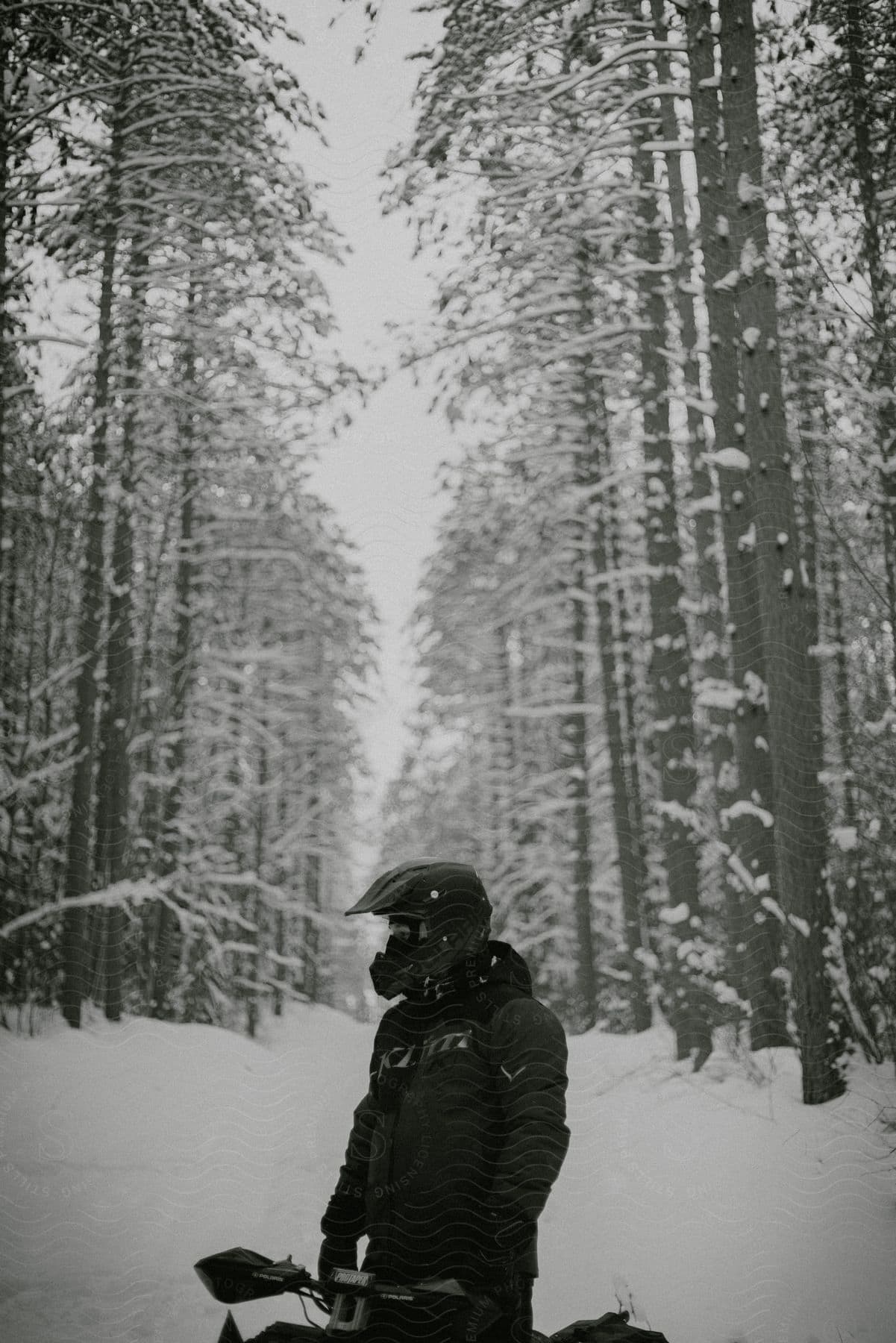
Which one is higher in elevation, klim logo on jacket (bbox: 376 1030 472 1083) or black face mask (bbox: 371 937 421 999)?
black face mask (bbox: 371 937 421 999)

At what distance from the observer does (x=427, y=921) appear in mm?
2541

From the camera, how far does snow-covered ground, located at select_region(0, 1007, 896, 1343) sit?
4.15 meters

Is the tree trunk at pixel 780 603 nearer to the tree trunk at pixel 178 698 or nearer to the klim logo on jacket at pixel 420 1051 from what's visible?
the klim logo on jacket at pixel 420 1051

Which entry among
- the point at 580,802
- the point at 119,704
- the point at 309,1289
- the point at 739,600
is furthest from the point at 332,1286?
the point at 580,802

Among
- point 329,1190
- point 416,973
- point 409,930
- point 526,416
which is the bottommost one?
point 329,1190

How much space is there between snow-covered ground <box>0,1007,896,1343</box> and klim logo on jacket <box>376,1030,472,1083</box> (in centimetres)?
162

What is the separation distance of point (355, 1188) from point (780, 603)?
178 inches

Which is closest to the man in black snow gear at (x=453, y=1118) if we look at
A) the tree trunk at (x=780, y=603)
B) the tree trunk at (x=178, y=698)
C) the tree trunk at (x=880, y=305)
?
the tree trunk at (x=880, y=305)

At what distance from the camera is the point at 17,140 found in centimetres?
742

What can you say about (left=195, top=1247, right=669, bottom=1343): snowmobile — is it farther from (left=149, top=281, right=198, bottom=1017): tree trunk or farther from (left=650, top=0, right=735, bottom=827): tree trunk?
(left=149, top=281, right=198, bottom=1017): tree trunk

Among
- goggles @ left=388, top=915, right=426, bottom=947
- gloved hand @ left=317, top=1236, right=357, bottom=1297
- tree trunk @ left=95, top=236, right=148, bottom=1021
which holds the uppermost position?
tree trunk @ left=95, top=236, right=148, bottom=1021

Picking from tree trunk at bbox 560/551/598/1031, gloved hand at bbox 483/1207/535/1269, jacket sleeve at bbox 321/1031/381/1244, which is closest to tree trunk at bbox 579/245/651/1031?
tree trunk at bbox 560/551/598/1031

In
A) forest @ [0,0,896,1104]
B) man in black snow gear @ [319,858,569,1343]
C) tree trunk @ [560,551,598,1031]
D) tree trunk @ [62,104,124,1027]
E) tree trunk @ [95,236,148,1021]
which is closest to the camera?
man in black snow gear @ [319,858,569,1343]

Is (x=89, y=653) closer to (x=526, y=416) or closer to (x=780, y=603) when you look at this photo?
(x=780, y=603)
